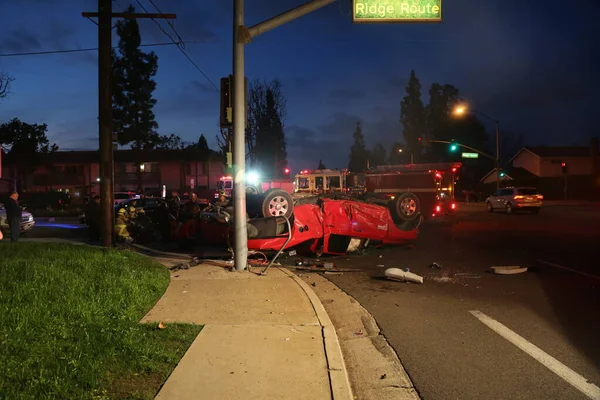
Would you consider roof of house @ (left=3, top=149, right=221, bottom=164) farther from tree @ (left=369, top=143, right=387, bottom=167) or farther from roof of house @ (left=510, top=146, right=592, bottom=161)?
tree @ (left=369, top=143, right=387, bottom=167)

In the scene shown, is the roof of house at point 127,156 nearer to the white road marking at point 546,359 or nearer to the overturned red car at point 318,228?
the overturned red car at point 318,228

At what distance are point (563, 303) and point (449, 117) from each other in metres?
86.5

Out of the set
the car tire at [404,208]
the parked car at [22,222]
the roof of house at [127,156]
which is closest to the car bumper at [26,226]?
the parked car at [22,222]

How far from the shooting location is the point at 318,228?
12.5m

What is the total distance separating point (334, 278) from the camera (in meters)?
10.5

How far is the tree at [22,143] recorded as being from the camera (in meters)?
53.0

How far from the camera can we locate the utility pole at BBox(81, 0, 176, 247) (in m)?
13.0

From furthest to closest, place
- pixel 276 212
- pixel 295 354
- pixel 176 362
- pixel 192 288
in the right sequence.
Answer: pixel 276 212 < pixel 192 288 < pixel 295 354 < pixel 176 362

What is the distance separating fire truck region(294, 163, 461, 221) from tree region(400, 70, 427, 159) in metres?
71.8

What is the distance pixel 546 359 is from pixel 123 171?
182 ft

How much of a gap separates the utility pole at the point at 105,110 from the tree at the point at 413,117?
84.6 meters

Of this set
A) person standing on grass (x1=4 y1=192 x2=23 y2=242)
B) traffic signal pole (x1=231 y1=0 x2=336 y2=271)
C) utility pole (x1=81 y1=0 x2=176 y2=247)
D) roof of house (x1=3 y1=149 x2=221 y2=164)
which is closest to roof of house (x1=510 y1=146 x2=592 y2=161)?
roof of house (x1=3 y1=149 x2=221 y2=164)

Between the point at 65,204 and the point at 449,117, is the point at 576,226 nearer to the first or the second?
the point at 65,204

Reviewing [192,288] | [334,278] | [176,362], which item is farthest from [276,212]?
[176,362]
